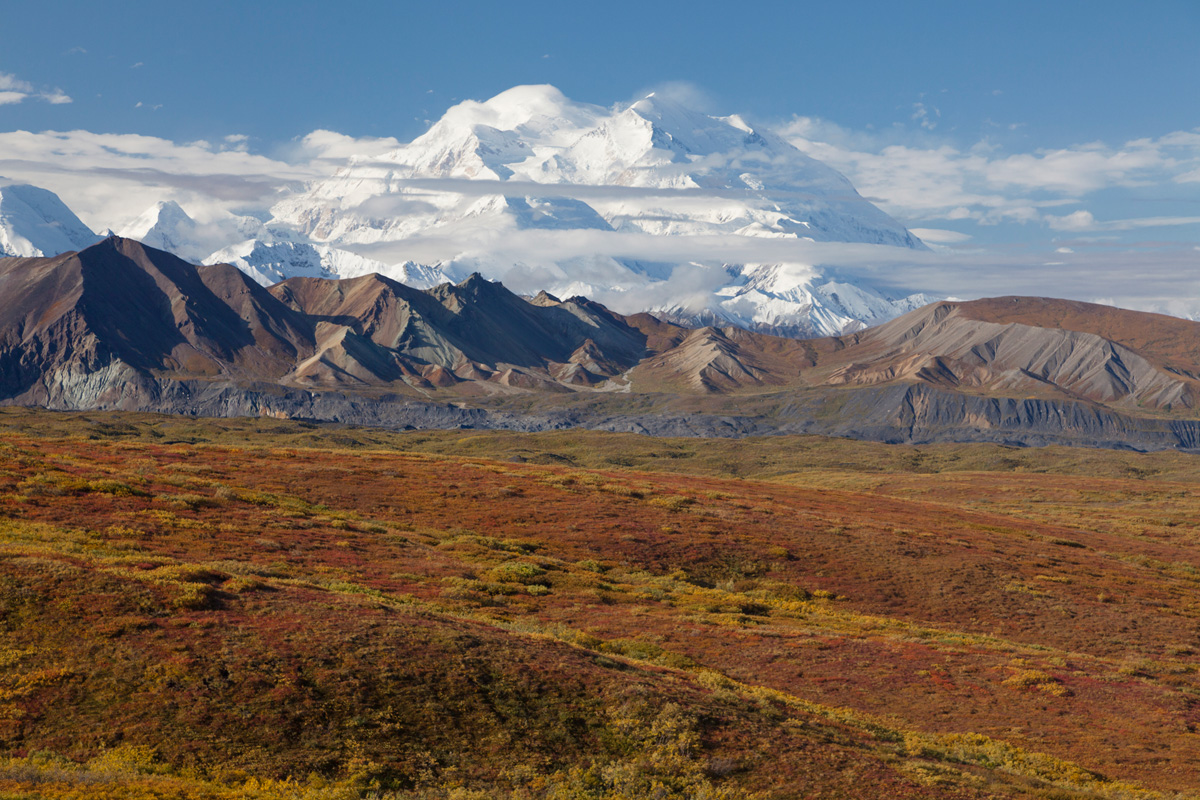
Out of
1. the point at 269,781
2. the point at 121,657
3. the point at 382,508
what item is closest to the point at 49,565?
the point at 121,657

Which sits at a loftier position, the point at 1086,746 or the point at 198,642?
the point at 198,642

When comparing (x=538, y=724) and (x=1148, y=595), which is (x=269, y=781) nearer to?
(x=538, y=724)

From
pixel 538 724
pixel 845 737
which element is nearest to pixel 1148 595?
pixel 845 737

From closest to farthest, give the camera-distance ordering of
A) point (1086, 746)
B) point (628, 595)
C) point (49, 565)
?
1. point (49, 565)
2. point (1086, 746)
3. point (628, 595)

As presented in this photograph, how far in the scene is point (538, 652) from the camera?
21.4 meters

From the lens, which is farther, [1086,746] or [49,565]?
[1086,746]

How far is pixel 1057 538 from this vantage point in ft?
244

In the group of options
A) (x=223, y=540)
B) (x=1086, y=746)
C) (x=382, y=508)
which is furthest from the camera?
(x=382, y=508)

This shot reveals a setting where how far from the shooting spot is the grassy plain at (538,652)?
16031 millimetres

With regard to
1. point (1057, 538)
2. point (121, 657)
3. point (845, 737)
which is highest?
point (121, 657)

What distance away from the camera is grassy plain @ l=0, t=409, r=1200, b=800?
1603 centimetres

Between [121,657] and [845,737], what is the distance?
1620 centimetres

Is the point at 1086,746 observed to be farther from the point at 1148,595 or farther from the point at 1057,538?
the point at 1057,538

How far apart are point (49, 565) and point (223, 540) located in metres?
14.7
